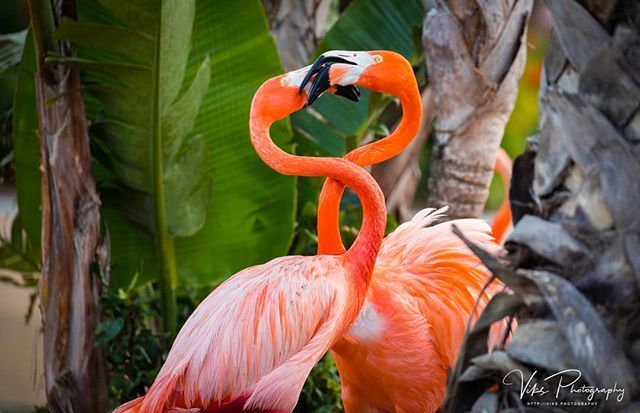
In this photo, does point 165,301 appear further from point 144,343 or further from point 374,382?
point 374,382

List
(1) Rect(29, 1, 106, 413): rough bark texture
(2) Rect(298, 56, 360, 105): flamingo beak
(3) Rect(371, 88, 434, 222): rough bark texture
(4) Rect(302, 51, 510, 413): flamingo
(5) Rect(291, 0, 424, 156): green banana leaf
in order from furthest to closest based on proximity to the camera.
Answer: (3) Rect(371, 88, 434, 222): rough bark texture
(5) Rect(291, 0, 424, 156): green banana leaf
(1) Rect(29, 1, 106, 413): rough bark texture
(4) Rect(302, 51, 510, 413): flamingo
(2) Rect(298, 56, 360, 105): flamingo beak

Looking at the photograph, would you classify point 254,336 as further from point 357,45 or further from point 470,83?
point 357,45

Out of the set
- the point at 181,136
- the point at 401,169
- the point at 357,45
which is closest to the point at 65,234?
the point at 181,136

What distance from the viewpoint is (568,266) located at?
1225 millimetres

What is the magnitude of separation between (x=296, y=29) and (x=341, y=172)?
5.45 feet

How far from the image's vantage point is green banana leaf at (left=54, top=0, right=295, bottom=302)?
8.15ft

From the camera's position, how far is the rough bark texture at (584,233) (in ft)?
3.84

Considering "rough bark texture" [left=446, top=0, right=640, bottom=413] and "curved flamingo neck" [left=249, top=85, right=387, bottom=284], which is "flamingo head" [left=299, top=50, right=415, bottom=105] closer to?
"curved flamingo neck" [left=249, top=85, right=387, bottom=284]

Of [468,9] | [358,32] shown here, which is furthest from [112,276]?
[468,9]

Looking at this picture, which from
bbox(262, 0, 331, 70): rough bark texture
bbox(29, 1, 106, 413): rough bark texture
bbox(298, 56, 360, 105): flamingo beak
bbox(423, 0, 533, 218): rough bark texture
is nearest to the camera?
bbox(298, 56, 360, 105): flamingo beak

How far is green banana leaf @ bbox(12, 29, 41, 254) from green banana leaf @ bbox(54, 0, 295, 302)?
0.19 m

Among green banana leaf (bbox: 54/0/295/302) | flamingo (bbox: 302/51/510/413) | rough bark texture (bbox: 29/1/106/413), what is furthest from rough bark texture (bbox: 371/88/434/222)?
rough bark texture (bbox: 29/1/106/413)

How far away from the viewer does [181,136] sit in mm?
2625

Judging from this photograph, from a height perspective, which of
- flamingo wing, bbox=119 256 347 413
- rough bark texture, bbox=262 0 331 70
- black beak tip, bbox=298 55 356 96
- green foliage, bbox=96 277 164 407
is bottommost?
green foliage, bbox=96 277 164 407
